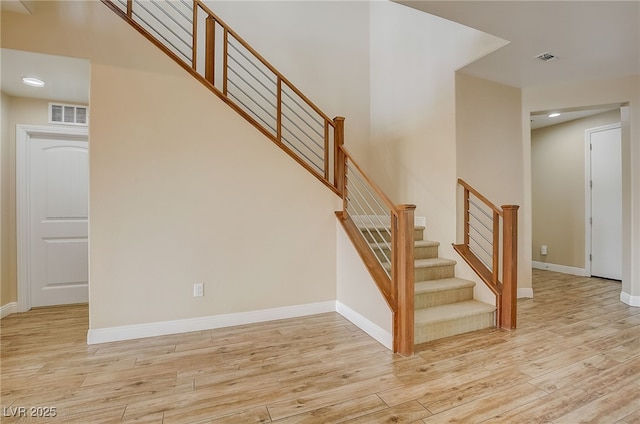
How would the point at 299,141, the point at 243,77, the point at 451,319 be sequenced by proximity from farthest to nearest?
1. the point at 299,141
2. the point at 243,77
3. the point at 451,319

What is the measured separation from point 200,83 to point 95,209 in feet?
4.94

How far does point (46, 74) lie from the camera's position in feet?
9.25

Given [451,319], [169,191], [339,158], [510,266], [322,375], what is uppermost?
[339,158]

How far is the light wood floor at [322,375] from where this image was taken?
5.51 feet

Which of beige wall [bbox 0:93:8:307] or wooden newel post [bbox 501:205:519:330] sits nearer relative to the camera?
wooden newel post [bbox 501:205:519:330]

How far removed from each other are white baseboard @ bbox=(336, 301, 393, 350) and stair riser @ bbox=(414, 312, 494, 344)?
0.86 ft

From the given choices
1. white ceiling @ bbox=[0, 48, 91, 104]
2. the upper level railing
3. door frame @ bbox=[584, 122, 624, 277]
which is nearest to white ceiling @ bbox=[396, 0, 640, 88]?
the upper level railing

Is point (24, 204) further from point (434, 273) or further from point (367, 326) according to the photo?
point (434, 273)

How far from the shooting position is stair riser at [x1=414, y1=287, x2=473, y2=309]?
285 cm

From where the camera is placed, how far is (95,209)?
2.57m

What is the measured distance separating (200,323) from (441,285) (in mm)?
2436

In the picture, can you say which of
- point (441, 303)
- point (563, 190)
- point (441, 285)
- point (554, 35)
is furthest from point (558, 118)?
point (441, 303)

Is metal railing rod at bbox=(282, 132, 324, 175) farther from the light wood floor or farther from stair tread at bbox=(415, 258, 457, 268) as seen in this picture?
the light wood floor

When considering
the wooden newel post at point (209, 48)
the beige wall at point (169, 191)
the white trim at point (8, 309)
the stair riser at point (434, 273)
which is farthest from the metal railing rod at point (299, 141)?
the white trim at point (8, 309)
